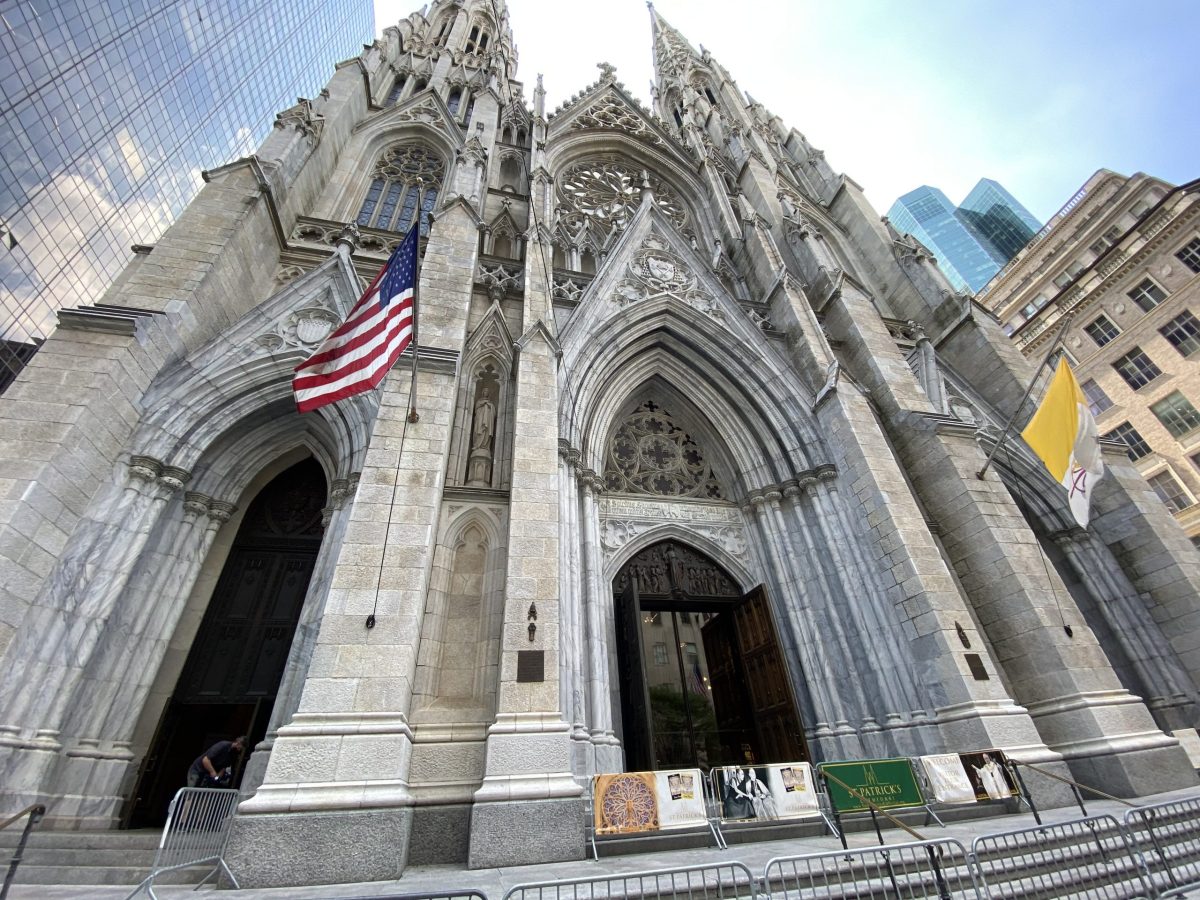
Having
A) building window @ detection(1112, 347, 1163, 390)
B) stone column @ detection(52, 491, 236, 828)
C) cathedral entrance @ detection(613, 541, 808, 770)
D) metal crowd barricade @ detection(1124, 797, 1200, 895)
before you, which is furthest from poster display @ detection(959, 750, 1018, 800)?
building window @ detection(1112, 347, 1163, 390)

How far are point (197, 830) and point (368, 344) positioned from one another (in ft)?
18.7

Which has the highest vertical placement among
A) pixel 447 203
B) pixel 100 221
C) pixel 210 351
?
pixel 100 221

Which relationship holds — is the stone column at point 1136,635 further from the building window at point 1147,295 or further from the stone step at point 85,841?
the building window at point 1147,295

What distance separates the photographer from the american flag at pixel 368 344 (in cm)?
703

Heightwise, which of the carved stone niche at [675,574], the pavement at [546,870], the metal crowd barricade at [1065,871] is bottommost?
the metal crowd barricade at [1065,871]

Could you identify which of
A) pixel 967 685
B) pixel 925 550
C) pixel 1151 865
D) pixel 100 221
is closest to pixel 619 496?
pixel 925 550

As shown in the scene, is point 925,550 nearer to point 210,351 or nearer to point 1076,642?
point 1076,642

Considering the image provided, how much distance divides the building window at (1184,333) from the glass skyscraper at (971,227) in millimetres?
65364

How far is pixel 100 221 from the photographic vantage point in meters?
21.5

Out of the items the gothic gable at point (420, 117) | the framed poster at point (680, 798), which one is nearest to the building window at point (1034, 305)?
the gothic gable at point (420, 117)

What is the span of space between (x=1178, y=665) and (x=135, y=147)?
38.4 meters

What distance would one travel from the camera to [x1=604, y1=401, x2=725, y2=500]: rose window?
11.1 m

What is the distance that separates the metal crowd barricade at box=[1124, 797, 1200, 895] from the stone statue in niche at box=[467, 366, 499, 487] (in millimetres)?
7424

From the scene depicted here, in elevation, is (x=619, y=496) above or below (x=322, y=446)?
below
